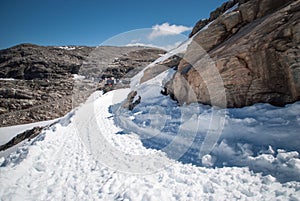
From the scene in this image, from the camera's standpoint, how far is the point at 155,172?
177 inches

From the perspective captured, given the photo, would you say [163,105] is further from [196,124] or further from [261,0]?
[261,0]

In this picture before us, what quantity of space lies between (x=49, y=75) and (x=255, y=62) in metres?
52.9

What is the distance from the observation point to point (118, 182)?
4.28 meters

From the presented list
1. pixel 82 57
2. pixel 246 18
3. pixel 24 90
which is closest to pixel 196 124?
pixel 246 18

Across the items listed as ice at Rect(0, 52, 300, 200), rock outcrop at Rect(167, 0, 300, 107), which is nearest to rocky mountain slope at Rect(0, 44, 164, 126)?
rock outcrop at Rect(167, 0, 300, 107)

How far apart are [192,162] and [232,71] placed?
4.31 metres

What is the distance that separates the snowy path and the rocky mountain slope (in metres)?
17.3

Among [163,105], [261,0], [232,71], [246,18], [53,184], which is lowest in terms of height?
[53,184]

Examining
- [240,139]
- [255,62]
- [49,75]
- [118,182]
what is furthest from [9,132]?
[49,75]

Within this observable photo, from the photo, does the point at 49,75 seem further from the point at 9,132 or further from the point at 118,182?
the point at 118,182

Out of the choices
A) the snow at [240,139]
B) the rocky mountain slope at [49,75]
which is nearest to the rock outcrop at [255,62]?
the snow at [240,139]

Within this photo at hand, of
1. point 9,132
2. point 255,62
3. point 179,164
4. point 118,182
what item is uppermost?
point 255,62

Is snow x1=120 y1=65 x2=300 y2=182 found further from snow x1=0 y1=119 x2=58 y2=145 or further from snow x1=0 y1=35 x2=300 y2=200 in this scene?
snow x1=0 y1=119 x2=58 y2=145

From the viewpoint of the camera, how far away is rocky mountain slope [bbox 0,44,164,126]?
69.0ft
